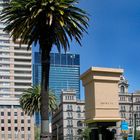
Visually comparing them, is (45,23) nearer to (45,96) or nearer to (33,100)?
(45,96)

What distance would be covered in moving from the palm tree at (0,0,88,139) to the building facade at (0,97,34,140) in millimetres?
161954

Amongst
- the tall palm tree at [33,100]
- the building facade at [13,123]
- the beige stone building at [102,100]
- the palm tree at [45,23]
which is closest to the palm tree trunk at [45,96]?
the palm tree at [45,23]

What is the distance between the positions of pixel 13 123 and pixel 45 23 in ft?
545

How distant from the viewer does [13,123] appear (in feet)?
648

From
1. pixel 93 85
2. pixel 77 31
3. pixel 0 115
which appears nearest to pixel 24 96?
pixel 77 31

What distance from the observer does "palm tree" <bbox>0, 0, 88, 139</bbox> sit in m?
34.8

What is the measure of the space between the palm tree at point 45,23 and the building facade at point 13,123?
531 feet

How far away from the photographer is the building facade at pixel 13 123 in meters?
197

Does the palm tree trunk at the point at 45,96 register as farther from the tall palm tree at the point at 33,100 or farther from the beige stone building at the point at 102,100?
the tall palm tree at the point at 33,100

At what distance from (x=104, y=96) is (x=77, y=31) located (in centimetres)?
1248

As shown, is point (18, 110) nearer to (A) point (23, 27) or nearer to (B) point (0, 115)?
(B) point (0, 115)

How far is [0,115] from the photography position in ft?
647

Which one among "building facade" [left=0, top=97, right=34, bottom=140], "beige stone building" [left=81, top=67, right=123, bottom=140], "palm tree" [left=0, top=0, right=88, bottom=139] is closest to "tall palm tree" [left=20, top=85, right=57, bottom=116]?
"palm tree" [left=0, top=0, right=88, bottom=139]

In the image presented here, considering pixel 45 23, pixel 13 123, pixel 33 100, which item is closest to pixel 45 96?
pixel 45 23
